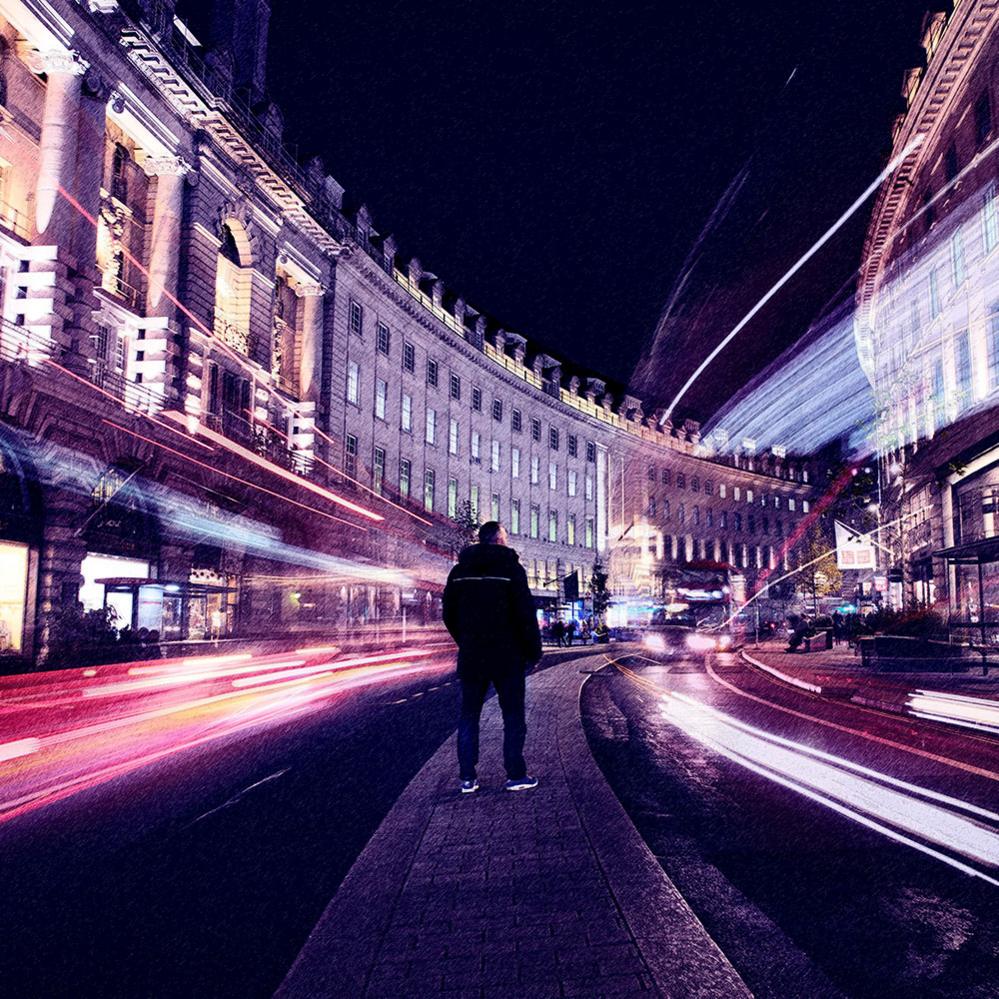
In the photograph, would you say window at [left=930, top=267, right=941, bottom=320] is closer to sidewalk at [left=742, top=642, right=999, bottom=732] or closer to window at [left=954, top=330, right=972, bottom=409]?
window at [left=954, top=330, right=972, bottom=409]

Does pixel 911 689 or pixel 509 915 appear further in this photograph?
pixel 911 689

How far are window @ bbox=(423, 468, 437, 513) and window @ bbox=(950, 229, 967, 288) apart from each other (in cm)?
2916

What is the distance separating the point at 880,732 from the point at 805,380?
68.4m

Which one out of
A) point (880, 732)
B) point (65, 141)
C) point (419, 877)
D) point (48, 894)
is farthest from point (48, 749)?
point (65, 141)

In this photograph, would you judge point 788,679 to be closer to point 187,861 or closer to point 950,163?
point 187,861

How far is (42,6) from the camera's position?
2203cm

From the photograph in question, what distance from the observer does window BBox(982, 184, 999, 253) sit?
1060 inches

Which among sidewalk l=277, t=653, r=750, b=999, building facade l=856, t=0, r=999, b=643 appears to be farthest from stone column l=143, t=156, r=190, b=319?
sidewalk l=277, t=653, r=750, b=999

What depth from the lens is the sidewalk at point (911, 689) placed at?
11.8m

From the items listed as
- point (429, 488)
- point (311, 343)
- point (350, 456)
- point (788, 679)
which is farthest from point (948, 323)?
point (429, 488)

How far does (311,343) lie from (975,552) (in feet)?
93.8

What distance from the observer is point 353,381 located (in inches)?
1709

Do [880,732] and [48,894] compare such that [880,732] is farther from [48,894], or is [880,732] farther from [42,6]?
[42,6]

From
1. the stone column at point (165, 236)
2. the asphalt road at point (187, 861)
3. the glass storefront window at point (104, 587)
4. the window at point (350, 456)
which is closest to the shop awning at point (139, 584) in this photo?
the glass storefront window at point (104, 587)
